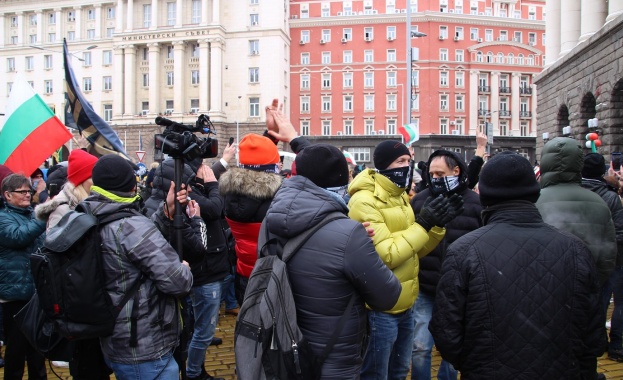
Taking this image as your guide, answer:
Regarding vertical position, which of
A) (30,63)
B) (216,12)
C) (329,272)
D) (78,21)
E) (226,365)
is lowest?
(226,365)

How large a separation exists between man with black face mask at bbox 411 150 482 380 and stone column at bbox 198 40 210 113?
160 feet

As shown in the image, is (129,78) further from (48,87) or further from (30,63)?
(30,63)

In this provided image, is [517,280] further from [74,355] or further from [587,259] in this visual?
[74,355]

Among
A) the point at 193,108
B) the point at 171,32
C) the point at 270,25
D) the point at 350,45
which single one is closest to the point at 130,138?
the point at 193,108

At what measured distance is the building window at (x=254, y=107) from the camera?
2016 inches

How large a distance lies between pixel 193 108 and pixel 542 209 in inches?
2007

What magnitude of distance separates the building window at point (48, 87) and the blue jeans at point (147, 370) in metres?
60.8

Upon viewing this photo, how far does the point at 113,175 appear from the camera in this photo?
10.1 ft

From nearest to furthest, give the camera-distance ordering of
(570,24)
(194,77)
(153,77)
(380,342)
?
(380,342)
(570,24)
(153,77)
(194,77)

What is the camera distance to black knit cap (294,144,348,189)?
9.14ft

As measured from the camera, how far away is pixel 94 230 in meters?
2.89

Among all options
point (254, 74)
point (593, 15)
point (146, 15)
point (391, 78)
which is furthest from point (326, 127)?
point (593, 15)

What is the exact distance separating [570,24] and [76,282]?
83.5 feet

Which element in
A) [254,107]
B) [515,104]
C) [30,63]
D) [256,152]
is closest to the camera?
Result: [256,152]
